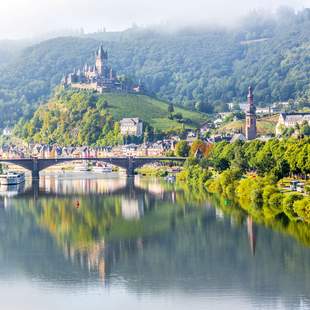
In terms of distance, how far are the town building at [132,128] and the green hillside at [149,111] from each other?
3.24m

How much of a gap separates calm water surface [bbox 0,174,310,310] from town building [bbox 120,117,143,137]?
70201mm

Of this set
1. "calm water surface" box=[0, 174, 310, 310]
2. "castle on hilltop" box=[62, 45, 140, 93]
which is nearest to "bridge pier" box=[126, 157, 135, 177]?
"calm water surface" box=[0, 174, 310, 310]

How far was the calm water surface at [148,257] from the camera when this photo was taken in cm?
3425

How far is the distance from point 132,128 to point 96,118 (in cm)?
688

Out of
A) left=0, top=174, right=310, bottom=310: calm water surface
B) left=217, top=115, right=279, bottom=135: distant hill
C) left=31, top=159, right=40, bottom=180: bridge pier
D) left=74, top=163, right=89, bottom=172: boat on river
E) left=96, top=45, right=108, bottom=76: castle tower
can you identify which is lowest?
left=0, top=174, right=310, bottom=310: calm water surface

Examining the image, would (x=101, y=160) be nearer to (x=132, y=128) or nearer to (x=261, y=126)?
(x=132, y=128)

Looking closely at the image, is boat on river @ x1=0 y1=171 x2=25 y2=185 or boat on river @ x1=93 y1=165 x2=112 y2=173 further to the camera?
boat on river @ x1=93 y1=165 x2=112 y2=173

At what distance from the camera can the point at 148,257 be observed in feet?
136

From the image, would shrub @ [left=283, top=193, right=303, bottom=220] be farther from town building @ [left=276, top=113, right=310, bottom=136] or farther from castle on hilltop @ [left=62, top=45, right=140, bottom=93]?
castle on hilltop @ [left=62, top=45, right=140, bottom=93]

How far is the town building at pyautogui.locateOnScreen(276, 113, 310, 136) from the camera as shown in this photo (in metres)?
114

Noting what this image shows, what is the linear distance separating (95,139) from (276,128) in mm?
28100

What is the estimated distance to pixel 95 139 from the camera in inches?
5379

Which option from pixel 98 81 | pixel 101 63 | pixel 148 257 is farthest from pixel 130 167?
pixel 101 63

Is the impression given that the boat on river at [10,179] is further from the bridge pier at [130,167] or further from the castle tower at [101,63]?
the castle tower at [101,63]
